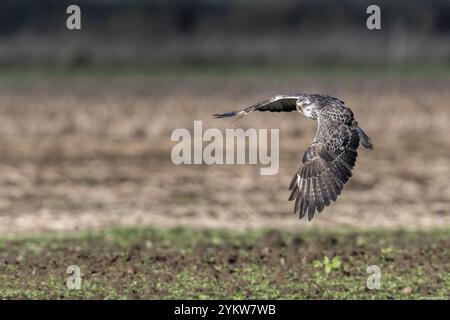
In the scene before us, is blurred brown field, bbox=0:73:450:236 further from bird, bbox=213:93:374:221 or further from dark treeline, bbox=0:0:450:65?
dark treeline, bbox=0:0:450:65

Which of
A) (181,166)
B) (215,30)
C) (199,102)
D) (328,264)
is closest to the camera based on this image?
(328,264)

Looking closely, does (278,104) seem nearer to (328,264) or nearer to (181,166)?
(328,264)

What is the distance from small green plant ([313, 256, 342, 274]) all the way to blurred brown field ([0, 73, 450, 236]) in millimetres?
2760

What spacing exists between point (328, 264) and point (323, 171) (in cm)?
158

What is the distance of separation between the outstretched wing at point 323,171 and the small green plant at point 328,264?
4.28ft

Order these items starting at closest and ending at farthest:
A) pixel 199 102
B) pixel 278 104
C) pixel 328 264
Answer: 1. pixel 328 264
2. pixel 278 104
3. pixel 199 102

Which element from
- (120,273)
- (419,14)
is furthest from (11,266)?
(419,14)

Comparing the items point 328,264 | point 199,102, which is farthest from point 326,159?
point 199,102

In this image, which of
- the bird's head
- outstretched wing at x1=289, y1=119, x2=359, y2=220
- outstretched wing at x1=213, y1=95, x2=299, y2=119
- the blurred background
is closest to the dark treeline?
the blurred background

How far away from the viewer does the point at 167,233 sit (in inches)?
Result: 544

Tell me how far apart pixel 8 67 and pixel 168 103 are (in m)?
16.0

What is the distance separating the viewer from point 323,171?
399 inches
